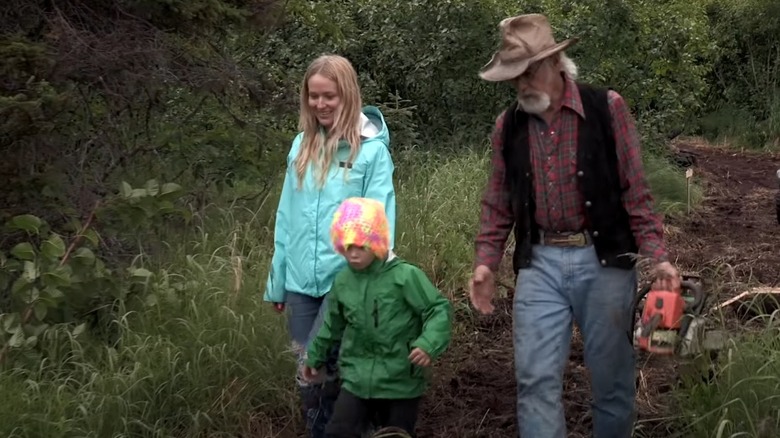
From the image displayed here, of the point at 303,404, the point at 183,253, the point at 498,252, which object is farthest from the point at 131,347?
the point at 498,252

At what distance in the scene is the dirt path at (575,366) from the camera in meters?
5.36

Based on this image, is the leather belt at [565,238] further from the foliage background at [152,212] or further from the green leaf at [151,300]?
the green leaf at [151,300]

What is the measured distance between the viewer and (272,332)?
5.65 meters

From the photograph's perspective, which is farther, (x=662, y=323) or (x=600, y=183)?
(x=600, y=183)

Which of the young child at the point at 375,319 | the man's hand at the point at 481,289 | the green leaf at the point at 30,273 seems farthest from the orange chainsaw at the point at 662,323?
the green leaf at the point at 30,273

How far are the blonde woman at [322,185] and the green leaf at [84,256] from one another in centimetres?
113

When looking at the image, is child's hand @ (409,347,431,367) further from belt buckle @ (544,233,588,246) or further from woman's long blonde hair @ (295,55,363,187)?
woman's long blonde hair @ (295,55,363,187)

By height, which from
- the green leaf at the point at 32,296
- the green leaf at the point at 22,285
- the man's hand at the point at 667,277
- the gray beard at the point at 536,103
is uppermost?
the gray beard at the point at 536,103

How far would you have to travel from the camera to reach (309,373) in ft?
15.5

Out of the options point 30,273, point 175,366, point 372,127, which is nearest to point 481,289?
point 372,127

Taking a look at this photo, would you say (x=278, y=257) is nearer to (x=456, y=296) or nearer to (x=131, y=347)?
(x=131, y=347)

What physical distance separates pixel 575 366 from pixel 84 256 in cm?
259

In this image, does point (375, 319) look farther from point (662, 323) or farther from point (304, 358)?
point (662, 323)

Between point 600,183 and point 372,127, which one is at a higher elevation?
point 372,127
